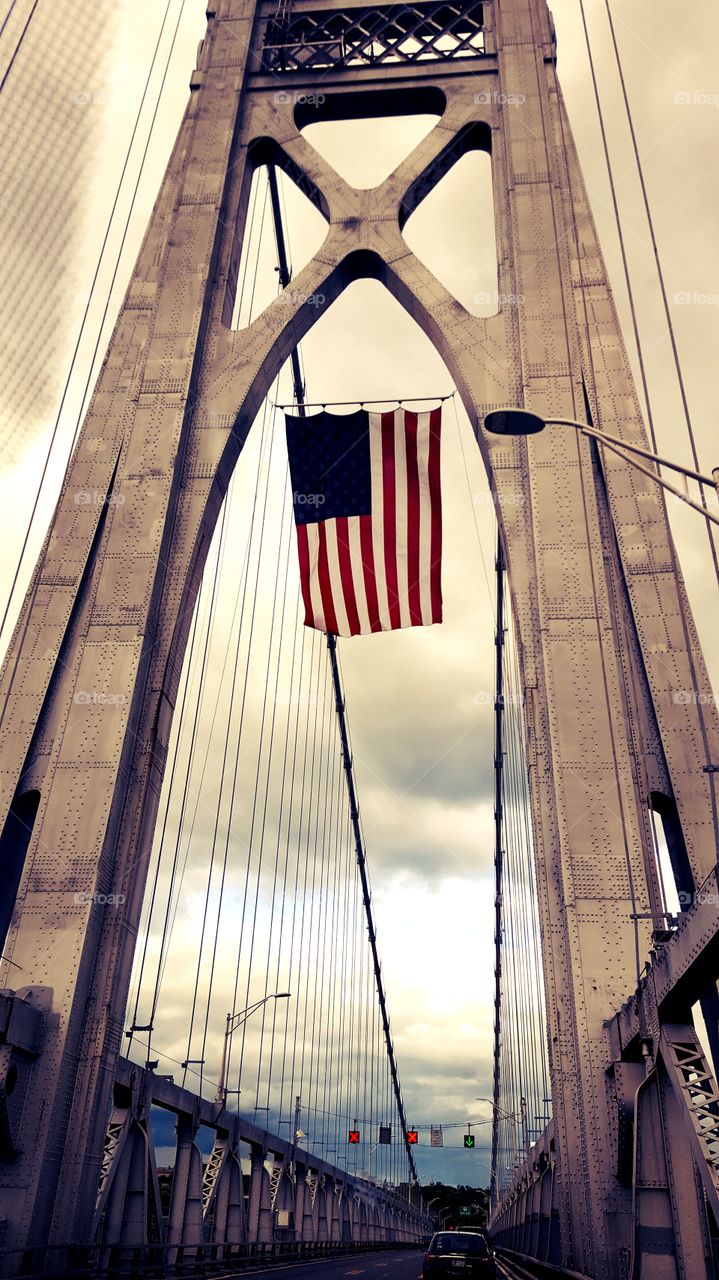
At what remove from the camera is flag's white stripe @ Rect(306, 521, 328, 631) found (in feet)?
66.4

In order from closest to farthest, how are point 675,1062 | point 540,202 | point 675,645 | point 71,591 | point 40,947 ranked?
point 675,1062, point 40,947, point 675,645, point 71,591, point 540,202

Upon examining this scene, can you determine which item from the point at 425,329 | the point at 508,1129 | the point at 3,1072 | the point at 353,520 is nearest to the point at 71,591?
the point at 353,520

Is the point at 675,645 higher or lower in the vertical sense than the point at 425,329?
lower

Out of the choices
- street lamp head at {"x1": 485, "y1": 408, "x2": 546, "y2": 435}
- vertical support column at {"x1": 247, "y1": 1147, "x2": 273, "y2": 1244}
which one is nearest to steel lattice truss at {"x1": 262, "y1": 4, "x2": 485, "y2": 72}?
street lamp head at {"x1": 485, "y1": 408, "x2": 546, "y2": 435}

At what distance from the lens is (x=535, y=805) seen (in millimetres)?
17812

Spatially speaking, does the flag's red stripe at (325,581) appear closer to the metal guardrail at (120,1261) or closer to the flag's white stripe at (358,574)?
the flag's white stripe at (358,574)

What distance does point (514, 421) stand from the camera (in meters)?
10.1

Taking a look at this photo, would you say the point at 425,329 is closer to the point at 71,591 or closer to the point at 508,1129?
the point at 71,591

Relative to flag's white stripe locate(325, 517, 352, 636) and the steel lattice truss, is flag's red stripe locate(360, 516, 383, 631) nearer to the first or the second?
flag's white stripe locate(325, 517, 352, 636)

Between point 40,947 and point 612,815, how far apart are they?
960 cm

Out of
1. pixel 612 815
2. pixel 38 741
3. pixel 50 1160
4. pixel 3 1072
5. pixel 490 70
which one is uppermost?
pixel 490 70

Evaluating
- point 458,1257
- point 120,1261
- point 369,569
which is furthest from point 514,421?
point 120,1261

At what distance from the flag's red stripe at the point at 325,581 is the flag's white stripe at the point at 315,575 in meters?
0.06

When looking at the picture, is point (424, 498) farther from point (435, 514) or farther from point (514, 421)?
point (514, 421)
